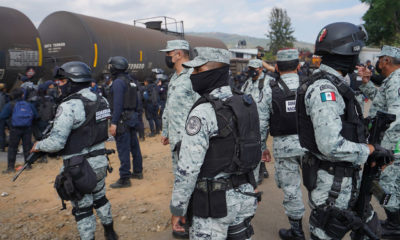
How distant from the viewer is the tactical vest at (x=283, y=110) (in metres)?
3.20

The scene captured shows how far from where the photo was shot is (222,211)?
1929 mm

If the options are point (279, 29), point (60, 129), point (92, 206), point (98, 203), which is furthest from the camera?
point (279, 29)

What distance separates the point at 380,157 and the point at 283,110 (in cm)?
130

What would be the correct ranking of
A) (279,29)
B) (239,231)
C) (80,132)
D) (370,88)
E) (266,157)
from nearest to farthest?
(239,231), (80,132), (266,157), (370,88), (279,29)

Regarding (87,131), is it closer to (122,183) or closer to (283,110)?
(283,110)

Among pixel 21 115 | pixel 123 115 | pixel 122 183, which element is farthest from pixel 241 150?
pixel 21 115

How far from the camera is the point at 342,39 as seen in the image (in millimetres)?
2143

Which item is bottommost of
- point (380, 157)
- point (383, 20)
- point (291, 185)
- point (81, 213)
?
point (81, 213)

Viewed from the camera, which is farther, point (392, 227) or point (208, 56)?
point (392, 227)

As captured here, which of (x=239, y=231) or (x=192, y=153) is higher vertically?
(x=192, y=153)

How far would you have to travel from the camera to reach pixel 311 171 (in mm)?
2230

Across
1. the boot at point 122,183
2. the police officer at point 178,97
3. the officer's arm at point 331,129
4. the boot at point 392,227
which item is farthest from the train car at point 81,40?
the boot at point 392,227

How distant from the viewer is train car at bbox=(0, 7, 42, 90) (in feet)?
21.3

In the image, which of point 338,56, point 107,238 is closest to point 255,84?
point 338,56
